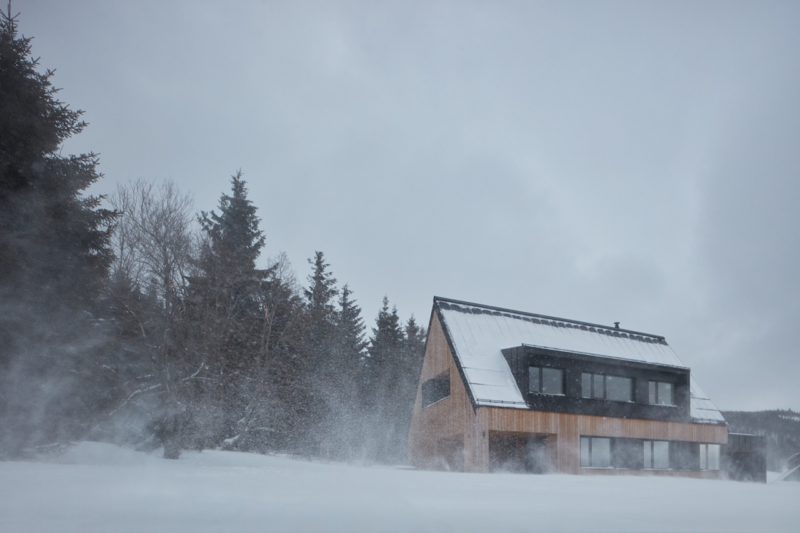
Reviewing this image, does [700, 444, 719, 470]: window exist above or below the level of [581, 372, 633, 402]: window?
below

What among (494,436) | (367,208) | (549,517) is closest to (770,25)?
(494,436)

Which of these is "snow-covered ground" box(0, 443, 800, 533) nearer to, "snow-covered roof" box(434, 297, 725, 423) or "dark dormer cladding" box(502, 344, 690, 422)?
"snow-covered roof" box(434, 297, 725, 423)

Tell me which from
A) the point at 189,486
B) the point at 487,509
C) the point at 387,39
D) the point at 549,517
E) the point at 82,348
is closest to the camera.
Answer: the point at 549,517

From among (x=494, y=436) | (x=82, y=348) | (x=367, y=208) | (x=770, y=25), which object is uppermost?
(x=367, y=208)

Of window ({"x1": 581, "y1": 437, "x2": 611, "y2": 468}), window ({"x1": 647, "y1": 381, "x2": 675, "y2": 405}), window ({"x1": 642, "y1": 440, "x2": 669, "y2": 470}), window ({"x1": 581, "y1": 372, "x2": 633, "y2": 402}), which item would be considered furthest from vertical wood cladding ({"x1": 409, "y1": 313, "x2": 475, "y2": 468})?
window ({"x1": 647, "y1": 381, "x2": 675, "y2": 405})

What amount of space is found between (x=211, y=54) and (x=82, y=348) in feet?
182

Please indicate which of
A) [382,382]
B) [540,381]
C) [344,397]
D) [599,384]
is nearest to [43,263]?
[540,381]

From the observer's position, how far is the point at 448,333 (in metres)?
21.2

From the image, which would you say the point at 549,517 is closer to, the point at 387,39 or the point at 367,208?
the point at 367,208

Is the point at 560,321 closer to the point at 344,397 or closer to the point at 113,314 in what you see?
the point at 344,397

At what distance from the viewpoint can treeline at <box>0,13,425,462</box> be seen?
1157 cm

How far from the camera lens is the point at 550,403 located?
20.2 meters

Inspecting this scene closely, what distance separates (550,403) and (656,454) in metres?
6.55

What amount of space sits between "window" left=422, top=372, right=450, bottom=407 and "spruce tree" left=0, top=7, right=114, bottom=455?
1276cm
